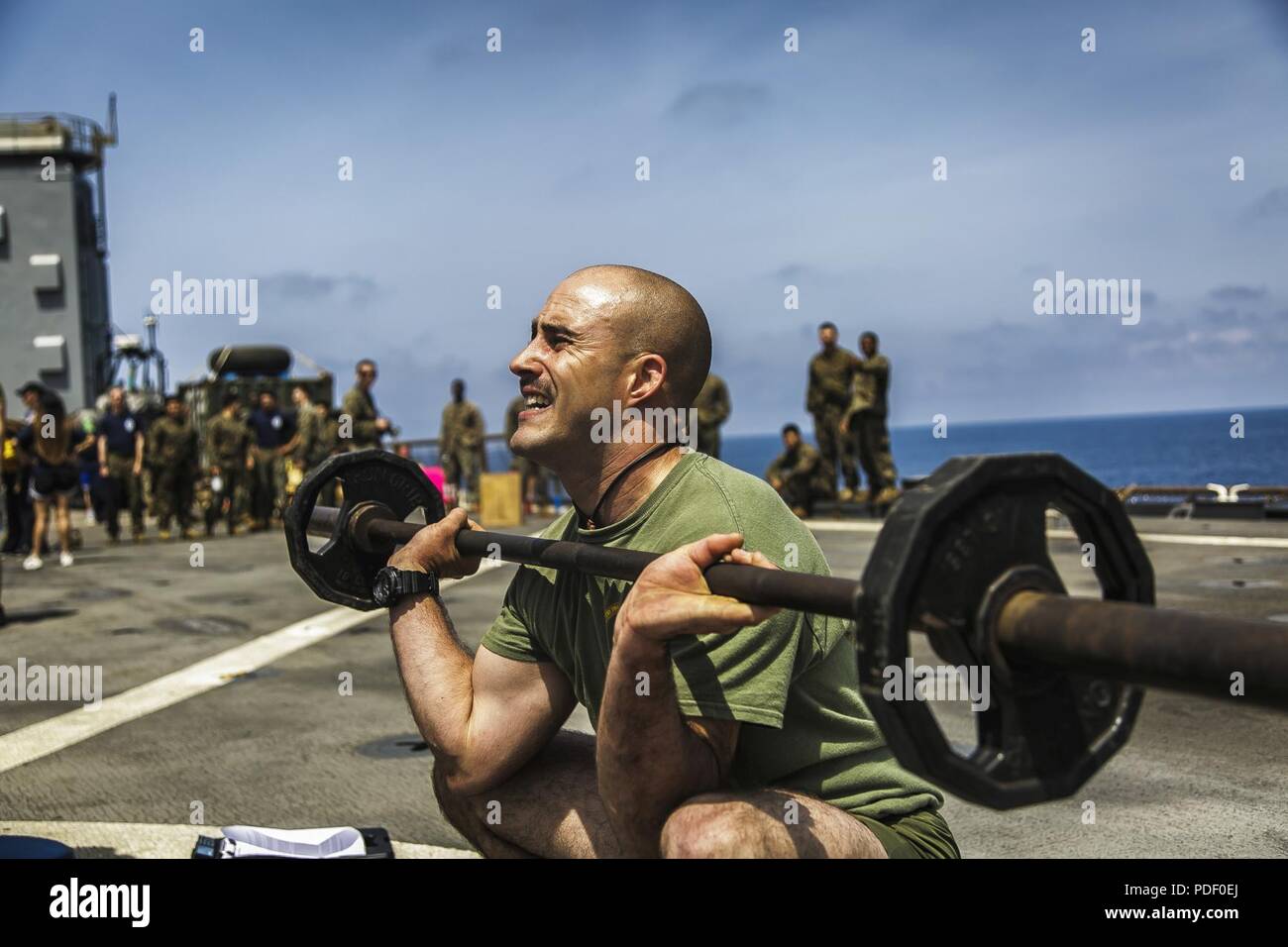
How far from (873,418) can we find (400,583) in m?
14.1

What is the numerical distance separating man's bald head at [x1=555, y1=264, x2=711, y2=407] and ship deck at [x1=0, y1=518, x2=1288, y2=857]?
3.96 feet

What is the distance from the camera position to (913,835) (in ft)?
6.99

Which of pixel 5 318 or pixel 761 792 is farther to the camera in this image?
pixel 5 318

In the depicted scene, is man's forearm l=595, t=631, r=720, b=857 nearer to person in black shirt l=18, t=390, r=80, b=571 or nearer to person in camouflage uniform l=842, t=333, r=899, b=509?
person in black shirt l=18, t=390, r=80, b=571

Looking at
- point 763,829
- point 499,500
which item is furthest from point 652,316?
point 499,500

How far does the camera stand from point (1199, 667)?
3.66 feet

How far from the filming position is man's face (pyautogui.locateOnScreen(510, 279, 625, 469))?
90.9 inches

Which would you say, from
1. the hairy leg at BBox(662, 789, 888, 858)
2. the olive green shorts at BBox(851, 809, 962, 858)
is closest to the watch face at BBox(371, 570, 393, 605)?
the hairy leg at BBox(662, 789, 888, 858)

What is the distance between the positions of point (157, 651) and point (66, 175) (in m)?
38.3

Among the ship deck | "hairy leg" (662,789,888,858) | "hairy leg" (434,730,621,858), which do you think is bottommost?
the ship deck

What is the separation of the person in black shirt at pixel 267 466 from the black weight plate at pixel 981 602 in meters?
17.5

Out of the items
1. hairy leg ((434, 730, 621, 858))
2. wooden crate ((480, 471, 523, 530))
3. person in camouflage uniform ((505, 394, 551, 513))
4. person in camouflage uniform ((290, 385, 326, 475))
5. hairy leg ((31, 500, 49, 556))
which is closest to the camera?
hairy leg ((434, 730, 621, 858))
